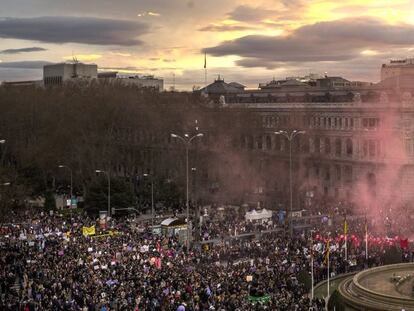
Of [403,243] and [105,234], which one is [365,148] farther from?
[105,234]

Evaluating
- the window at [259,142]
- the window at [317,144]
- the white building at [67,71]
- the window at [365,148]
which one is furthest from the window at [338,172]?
the white building at [67,71]

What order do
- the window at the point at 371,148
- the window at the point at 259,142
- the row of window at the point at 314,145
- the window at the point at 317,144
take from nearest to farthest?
the window at the point at 371,148 < the row of window at the point at 314,145 < the window at the point at 317,144 < the window at the point at 259,142

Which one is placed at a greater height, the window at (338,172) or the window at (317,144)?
the window at (317,144)

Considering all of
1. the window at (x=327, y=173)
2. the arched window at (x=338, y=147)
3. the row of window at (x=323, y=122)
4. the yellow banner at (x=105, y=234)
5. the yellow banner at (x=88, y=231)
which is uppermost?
the row of window at (x=323, y=122)

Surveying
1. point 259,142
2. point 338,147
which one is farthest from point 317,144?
point 259,142

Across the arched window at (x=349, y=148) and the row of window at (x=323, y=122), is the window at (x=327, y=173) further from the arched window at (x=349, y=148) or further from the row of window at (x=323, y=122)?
the row of window at (x=323, y=122)

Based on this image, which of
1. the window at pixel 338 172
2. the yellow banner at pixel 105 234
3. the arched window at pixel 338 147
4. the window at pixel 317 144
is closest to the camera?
the yellow banner at pixel 105 234

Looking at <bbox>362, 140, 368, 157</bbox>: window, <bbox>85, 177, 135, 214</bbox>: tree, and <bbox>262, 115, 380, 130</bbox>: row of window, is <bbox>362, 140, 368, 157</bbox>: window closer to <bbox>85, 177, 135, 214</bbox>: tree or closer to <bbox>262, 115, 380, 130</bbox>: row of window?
<bbox>262, 115, 380, 130</bbox>: row of window

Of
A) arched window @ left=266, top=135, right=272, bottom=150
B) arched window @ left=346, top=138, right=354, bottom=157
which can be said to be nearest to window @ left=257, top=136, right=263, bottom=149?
arched window @ left=266, top=135, right=272, bottom=150

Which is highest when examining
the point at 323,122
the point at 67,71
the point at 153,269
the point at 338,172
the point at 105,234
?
the point at 67,71

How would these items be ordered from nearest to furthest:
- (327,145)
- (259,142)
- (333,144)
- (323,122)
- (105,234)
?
1. (105,234)
2. (333,144)
3. (327,145)
4. (323,122)
5. (259,142)
